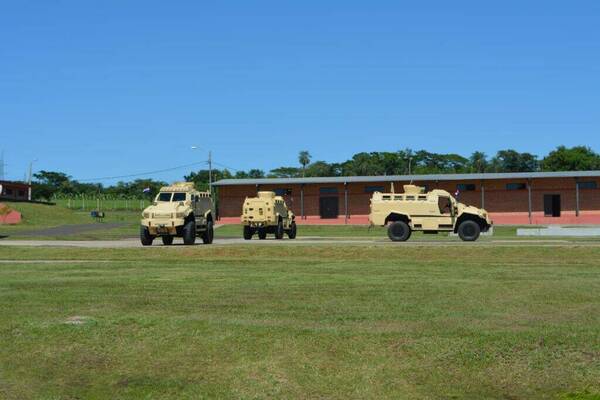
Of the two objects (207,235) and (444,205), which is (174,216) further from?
(444,205)

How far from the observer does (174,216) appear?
2827 cm

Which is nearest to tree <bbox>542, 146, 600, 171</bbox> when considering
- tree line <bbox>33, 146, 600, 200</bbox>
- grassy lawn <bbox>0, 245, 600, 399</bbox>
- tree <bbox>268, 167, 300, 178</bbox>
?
tree line <bbox>33, 146, 600, 200</bbox>

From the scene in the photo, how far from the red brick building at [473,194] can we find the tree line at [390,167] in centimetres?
5240

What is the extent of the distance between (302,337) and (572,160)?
11094 cm

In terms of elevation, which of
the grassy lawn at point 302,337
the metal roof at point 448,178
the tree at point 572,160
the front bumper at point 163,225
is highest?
the tree at point 572,160

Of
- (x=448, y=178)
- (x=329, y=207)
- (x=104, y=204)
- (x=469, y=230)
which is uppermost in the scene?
(x=448, y=178)

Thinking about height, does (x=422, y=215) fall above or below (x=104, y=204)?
below

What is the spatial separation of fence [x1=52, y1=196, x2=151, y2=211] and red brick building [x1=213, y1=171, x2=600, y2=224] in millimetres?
40170

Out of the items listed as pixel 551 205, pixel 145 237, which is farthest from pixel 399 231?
pixel 551 205

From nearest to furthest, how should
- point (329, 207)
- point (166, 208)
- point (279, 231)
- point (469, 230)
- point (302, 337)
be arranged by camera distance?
point (302, 337)
point (166, 208)
point (469, 230)
point (279, 231)
point (329, 207)

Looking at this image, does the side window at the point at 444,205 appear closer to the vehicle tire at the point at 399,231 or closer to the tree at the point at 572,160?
the vehicle tire at the point at 399,231

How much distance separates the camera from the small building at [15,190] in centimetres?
8800

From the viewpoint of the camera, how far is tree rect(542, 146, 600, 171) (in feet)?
360

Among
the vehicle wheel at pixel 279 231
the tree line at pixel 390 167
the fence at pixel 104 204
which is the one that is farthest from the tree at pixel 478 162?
the vehicle wheel at pixel 279 231
